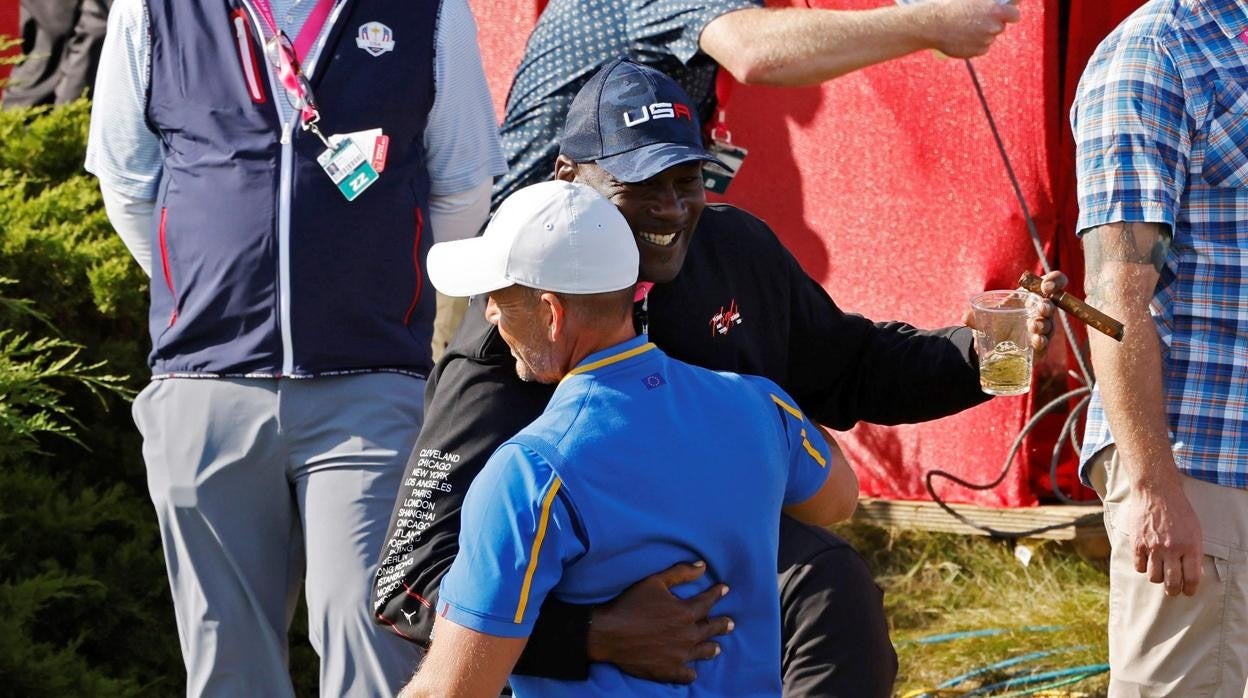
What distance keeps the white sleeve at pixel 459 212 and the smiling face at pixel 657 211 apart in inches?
36.4

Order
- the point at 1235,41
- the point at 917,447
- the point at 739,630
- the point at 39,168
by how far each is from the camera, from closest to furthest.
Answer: the point at 739,630 < the point at 1235,41 < the point at 39,168 < the point at 917,447

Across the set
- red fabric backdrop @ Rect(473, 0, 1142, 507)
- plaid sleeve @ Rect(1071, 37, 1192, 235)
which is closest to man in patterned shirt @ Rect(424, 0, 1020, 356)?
plaid sleeve @ Rect(1071, 37, 1192, 235)

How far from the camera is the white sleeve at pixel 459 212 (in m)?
3.85

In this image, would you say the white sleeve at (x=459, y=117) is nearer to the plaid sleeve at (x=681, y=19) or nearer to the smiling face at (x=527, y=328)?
the plaid sleeve at (x=681, y=19)

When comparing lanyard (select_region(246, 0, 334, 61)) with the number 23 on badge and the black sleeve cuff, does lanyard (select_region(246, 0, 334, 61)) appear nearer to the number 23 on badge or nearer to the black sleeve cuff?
the number 23 on badge

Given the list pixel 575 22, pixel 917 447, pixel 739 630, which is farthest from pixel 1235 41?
pixel 917 447

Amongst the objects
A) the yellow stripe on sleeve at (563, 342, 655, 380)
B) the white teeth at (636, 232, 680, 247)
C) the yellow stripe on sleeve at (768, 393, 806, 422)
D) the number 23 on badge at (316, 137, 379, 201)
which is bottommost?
the yellow stripe on sleeve at (768, 393, 806, 422)

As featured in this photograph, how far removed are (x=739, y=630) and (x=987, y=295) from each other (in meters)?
0.90

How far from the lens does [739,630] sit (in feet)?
8.35

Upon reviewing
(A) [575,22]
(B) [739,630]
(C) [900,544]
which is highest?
(A) [575,22]

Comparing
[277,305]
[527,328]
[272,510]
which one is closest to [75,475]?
[272,510]

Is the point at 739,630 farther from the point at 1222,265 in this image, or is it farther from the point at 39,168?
the point at 39,168

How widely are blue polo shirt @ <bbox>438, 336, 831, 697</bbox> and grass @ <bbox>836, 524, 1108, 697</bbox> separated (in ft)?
8.15

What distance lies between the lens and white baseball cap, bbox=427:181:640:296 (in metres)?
2.51
